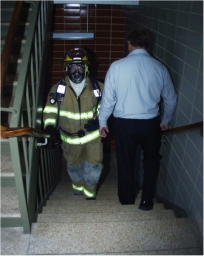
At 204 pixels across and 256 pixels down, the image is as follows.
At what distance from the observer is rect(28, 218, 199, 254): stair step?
6.63ft

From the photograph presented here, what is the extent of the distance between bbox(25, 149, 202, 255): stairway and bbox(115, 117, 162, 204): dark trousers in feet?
0.86

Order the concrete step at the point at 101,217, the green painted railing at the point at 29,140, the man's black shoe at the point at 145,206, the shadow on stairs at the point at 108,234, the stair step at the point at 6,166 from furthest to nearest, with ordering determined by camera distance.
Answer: the man's black shoe at the point at 145,206
the concrete step at the point at 101,217
the stair step at the point at 6,166
the shadow on stairs at the point at 108,234
the green painted railing at the point at 29,140

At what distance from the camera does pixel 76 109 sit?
9.62ft

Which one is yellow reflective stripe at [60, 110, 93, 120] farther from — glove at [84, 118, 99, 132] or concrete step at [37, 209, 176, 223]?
concrete step at [37, 209, 176, 223]

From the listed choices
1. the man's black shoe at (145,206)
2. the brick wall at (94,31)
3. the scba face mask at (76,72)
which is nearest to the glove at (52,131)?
the scba face mask at (76,72)

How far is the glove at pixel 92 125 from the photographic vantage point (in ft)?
9.65

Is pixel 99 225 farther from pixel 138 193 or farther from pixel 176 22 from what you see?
pixel 176 22

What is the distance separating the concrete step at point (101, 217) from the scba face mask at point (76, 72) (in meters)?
1.34

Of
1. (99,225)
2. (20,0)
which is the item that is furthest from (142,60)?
(99,225)

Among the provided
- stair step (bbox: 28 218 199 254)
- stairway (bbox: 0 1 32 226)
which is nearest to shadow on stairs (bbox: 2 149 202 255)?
stair step (bbox: 28 218 199 254)

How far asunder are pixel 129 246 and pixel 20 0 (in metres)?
2.32

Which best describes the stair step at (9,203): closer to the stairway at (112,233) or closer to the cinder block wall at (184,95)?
the stairway at (112,233)

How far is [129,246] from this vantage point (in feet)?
6.74

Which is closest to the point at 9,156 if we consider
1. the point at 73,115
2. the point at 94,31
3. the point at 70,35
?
the point at 73,115
